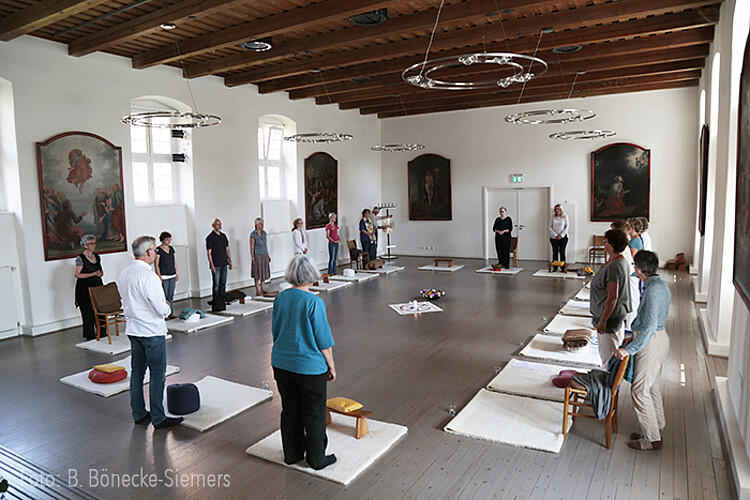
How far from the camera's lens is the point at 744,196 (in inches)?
163

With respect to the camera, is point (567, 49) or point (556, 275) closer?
point (567, 49)

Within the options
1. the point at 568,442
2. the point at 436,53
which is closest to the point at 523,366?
the point at 568,442

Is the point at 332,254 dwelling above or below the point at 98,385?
above

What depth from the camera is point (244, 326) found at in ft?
29.2

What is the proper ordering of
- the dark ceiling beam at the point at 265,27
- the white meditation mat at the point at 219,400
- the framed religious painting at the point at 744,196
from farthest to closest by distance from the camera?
the dark ceiling beam at the point at 265,27 < the white meditation mat at the point at 219,400 < the framed religious painting at the point at 744,196

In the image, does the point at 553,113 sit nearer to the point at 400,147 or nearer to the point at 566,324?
the point at 566,324

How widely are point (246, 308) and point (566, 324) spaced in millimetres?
5660

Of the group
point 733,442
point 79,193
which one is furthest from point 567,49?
point 79,193

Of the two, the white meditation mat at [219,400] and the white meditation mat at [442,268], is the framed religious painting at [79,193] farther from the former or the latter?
the white meditation mat at [442,268]

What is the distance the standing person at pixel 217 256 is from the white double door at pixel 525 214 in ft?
28.4

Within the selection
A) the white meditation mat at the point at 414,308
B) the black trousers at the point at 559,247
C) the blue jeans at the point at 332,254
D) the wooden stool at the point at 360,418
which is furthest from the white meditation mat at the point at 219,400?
the black trousers at the point at 559,247

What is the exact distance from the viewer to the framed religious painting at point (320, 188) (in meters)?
14.3

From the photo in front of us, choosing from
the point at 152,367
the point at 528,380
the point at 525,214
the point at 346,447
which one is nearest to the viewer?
the point at 346,447

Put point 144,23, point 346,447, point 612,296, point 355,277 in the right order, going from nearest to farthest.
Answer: point 346,447
point 612,296
point 144,23
point 355,277
